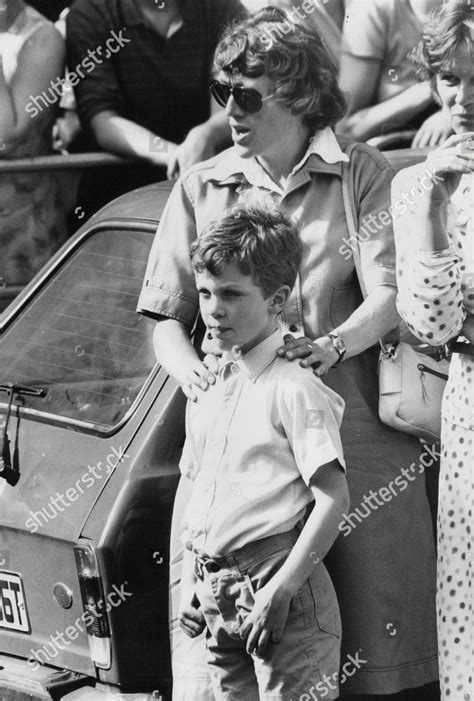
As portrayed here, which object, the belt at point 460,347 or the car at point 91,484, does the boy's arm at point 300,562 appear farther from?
the car at point 91,484

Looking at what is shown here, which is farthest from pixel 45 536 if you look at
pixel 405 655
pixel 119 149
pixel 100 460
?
pixel 119 149

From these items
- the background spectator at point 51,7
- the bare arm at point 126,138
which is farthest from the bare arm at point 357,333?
the background spectator at point 51,7

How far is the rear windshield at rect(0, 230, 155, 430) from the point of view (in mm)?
3811

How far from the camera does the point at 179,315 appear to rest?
348cm

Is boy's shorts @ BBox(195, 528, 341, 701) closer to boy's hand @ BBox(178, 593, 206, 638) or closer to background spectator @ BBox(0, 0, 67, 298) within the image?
boy's hand @ BBox(178, 593, 206, 638)

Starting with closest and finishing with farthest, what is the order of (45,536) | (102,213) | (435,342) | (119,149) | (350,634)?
(435,342), (350,634), (45,536), (102,213), (119,149)

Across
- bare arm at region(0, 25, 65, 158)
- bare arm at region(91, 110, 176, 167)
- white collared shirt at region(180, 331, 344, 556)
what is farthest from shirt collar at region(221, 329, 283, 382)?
bare arm at region(0, 25, 65, 158)

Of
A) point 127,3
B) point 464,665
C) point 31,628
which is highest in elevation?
point 127,3

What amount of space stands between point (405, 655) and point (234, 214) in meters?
1.21

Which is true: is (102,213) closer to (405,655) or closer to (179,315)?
(179,315)

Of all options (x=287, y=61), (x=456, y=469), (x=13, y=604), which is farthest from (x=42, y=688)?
(x=287, y=61)
